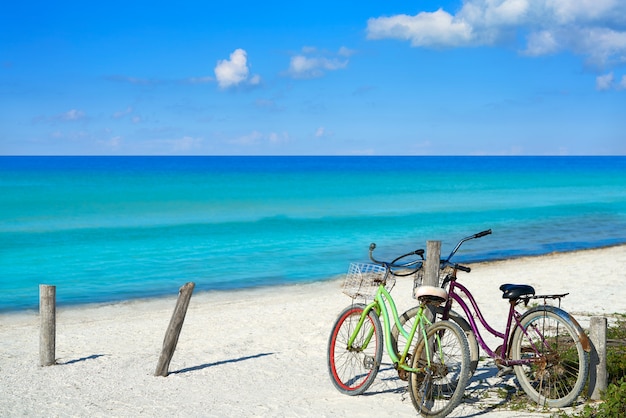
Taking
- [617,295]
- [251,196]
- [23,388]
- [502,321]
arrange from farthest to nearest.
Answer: [251,196]
[617,295]
[502,321]
[23,388]

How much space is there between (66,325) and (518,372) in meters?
11.0

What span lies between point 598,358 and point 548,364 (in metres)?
0.51

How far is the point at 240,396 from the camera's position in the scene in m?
8.21

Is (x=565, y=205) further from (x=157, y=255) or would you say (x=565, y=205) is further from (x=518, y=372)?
(x=518, y=372)

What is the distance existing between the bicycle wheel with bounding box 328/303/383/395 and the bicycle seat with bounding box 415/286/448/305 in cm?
62

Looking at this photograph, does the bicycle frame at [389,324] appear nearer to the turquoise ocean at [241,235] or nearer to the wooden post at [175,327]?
the wooden post at [175,327]

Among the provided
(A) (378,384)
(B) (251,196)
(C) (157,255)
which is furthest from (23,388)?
(B) (251,196)

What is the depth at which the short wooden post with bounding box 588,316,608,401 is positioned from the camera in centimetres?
667

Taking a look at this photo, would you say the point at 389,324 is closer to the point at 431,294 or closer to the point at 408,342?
the point at 408,342

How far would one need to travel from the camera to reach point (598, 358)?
669 cm

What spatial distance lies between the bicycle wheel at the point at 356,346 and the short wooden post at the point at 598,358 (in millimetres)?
2104

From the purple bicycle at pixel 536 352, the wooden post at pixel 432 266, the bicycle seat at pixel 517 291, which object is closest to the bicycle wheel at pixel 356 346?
the purple bicycle at pixel 536 352

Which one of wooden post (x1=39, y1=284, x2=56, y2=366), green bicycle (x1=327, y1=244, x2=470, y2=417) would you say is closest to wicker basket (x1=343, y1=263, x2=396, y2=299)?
green bicycle (x1=327, y1=244, x2=470, y2=417)

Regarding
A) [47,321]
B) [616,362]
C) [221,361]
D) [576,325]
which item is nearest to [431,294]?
[576,325]
